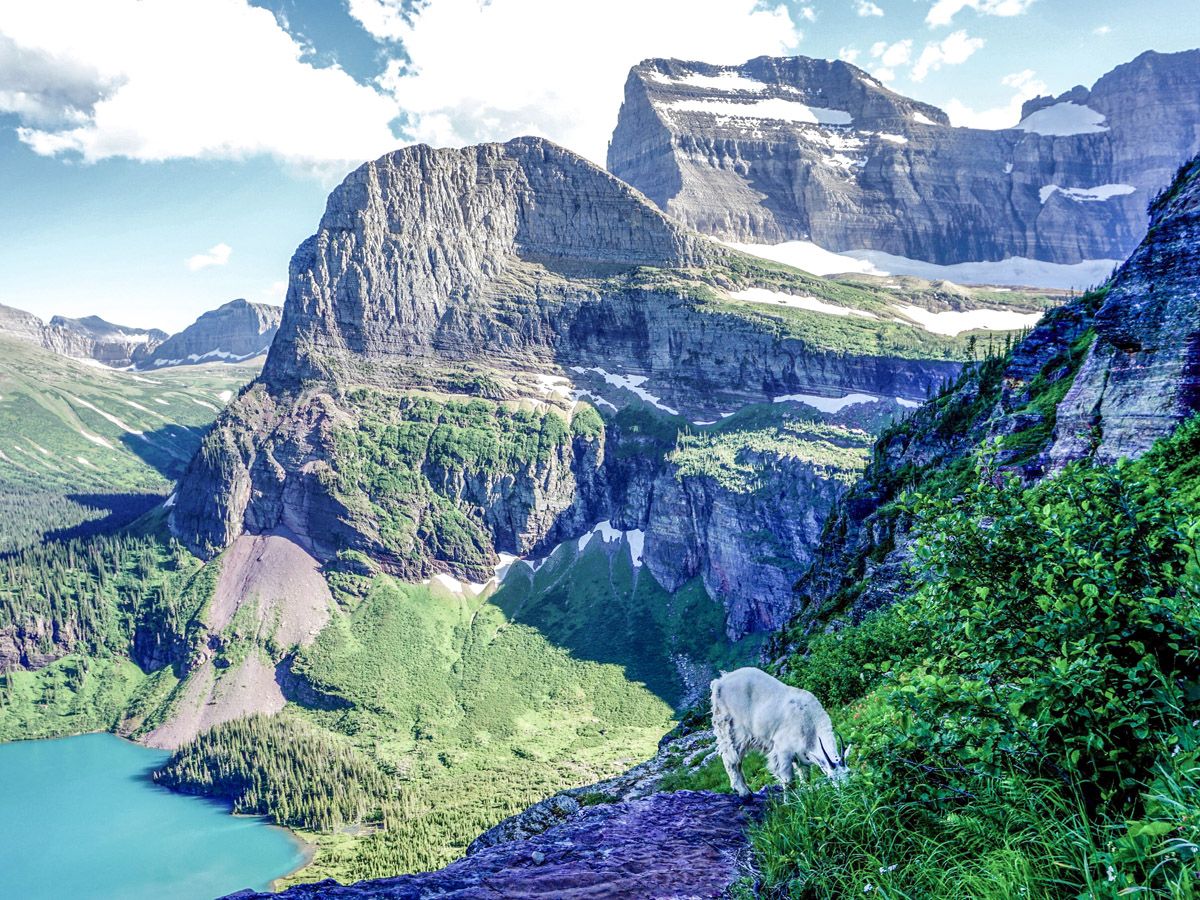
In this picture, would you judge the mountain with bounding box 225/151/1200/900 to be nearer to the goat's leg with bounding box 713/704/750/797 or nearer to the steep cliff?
the goat's leg with bounding box 713/704/750/797

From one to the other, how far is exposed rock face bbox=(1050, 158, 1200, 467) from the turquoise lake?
100635mm

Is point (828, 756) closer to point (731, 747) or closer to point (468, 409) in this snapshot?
point (731, 747)

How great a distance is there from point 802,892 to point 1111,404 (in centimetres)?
2582

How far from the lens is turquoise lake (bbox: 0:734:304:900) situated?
300 ft

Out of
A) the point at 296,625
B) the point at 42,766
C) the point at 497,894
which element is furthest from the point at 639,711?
the point at 497,894

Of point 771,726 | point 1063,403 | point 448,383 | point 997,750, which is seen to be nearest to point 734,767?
point 771,726

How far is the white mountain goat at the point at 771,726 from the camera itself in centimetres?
1100

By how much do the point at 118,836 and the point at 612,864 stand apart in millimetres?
133945

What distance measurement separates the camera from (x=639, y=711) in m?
124

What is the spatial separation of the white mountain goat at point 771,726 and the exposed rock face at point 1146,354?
58.3 feet

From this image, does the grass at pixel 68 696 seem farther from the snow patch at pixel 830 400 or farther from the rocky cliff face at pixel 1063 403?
the snow patch at pixel 830 400

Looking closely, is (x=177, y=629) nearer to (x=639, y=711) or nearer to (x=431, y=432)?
(x=431, y=432)

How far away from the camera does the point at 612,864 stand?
8.53 metres

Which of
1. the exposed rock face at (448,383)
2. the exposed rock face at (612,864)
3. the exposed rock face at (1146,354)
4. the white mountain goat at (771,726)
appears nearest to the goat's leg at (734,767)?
the white mountain goat at (771,726)
